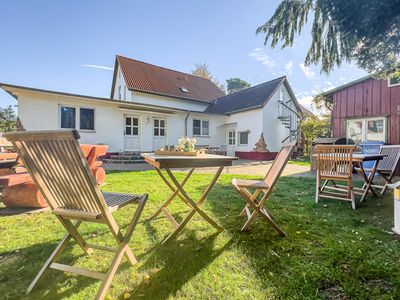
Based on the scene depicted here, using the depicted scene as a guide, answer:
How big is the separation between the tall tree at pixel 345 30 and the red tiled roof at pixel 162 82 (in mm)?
12999

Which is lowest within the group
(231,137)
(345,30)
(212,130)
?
(231,137)

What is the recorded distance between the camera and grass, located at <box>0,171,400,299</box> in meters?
1.50

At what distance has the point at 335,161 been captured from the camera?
3.90m

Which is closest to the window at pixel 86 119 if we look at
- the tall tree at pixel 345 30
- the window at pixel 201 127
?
the window at pixel 201 127

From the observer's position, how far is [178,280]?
162 cm

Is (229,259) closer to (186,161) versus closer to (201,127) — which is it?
(186,161)

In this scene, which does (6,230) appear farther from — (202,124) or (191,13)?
(202,124)

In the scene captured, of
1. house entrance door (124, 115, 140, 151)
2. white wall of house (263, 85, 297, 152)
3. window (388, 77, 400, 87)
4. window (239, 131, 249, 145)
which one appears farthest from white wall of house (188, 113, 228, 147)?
window (388, 77, 400, 87)

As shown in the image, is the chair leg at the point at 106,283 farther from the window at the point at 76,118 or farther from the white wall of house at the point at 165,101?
the white wall of house at the point at 165,101

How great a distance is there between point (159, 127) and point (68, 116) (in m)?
5.11

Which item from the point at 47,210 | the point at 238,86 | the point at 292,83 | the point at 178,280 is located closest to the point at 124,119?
the point at 47,210

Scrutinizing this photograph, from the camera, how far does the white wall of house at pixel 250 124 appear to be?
48.4 ft

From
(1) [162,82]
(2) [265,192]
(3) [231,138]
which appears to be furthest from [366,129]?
(1) [162,82]

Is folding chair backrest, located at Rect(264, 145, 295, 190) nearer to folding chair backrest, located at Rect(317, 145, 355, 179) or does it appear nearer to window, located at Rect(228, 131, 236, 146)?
folding chair backrest, located at Rect(317, 145, 355, 179)
